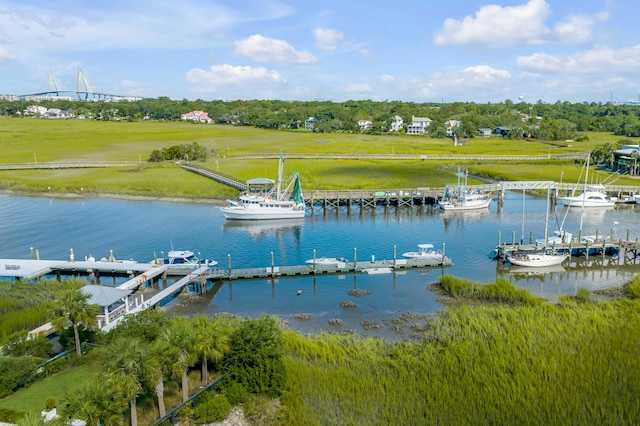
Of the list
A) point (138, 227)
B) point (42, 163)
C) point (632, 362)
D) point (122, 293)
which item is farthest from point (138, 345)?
point (42, 163)

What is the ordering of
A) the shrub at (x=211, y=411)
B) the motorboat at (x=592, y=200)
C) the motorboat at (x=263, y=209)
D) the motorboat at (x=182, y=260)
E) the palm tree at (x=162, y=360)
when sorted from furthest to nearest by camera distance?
the motorboat at (x=592, y=200), the motorboat at (x=263, y=209), the motorboat at (x=182, y=260), the shrub at (x=211, y=411), the palm tree at (x=162, y=360)

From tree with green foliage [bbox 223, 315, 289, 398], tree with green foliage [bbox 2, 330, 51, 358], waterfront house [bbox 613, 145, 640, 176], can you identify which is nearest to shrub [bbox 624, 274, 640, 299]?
tree with green foliage [bbox 223, 315, 289, 398]

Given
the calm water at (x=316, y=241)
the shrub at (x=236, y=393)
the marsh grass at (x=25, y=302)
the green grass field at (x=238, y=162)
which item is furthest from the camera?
the green grass field at (x=238, y=162)

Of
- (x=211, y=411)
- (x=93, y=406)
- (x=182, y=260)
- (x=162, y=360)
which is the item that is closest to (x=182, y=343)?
(x=162, y=360)

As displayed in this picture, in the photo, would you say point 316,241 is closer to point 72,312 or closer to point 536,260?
point 536,260

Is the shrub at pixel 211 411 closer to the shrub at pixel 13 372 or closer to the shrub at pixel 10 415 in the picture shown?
the shrub at pixel 10 415

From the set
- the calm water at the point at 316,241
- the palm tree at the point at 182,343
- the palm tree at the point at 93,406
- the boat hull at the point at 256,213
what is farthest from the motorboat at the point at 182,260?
the palm tree at the point at 93,406

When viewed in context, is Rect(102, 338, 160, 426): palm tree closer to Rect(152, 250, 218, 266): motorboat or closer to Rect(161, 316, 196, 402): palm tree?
Rect(161, 316, 196, 402): palm tree
